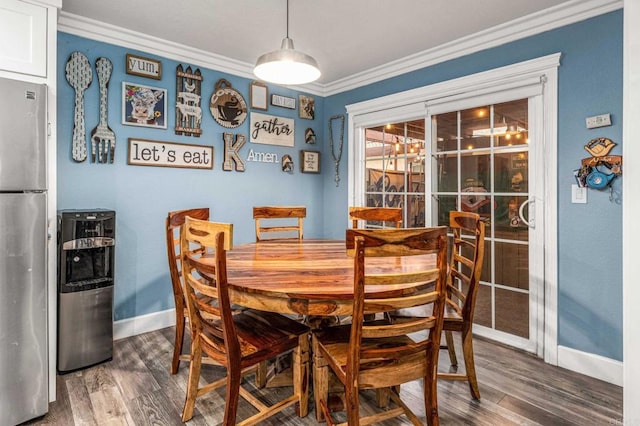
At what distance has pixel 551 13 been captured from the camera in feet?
8.25

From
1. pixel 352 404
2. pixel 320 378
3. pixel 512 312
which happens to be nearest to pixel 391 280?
pixel 352 404

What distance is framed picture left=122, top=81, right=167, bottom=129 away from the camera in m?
2.97

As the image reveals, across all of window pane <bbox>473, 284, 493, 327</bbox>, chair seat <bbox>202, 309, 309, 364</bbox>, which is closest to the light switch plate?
window pane <bbox>473, 284, 493, 327</bbox>

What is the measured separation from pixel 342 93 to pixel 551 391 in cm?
336

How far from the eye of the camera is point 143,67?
3027 millimetres

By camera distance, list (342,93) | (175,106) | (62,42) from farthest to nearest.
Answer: (342,93), (175,106), (62,42)

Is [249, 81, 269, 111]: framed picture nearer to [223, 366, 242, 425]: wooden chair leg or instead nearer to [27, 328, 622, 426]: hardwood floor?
[27, 328, 622, 426]: hardwood floor

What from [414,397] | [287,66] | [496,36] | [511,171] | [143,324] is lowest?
[414,397]

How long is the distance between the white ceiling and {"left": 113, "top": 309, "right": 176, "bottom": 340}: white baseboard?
7.78 feet

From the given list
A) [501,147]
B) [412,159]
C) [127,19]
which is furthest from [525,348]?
[127,19]

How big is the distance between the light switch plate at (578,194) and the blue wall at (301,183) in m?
0.03

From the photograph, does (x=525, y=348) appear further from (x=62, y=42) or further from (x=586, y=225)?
(x=62, y=42)

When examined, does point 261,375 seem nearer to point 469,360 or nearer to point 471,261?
point 469,360

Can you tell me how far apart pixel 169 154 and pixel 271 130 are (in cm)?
113
